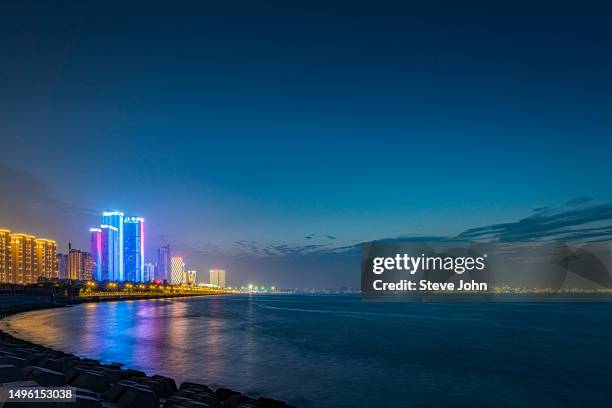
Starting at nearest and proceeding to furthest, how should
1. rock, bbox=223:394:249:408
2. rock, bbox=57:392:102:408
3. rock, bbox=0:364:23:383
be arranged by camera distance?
1. rock, bbox=57:392:102:408
2. rock, bbox=0:364:23:383
3. rock, bbox=223:394:249:408

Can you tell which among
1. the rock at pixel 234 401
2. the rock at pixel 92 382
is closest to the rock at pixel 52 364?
the rock at pixel 92 382

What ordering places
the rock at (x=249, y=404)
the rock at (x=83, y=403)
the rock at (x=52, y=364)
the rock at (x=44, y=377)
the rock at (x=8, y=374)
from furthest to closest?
1. the rock at (x=52, y=364)
2. the rock at (x=249, y=404)
3. the rock at (x=44, y=377)
4. the rock at (x=8, y=374)
5. the rock at (x=83, y=403)

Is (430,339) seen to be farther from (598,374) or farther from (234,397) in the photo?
(234,397)

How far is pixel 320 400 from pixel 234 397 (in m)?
10.0

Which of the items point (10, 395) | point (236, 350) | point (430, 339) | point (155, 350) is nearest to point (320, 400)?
point (10, 395)

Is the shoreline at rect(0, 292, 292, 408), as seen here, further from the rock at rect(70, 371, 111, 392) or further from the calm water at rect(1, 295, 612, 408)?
the calm water at rect(1, 295, 612, 408)

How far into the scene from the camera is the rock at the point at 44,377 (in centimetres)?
1583

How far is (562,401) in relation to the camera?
27641 millimetres

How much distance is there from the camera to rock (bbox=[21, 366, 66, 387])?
15.8m

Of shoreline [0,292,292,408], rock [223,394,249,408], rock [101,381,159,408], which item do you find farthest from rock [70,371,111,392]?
rock [223,394,249,408]

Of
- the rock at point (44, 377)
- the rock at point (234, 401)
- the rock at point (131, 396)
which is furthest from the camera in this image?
the rock at point (234, 401)

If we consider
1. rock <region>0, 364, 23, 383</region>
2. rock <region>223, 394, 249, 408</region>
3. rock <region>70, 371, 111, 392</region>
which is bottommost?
rock <region>223, 394, 249, 408</region>

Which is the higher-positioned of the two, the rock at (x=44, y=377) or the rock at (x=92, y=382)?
the rock at (x=44, y=377)

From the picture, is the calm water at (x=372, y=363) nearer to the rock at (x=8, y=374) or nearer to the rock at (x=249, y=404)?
the rock at (x=249, y=404)
